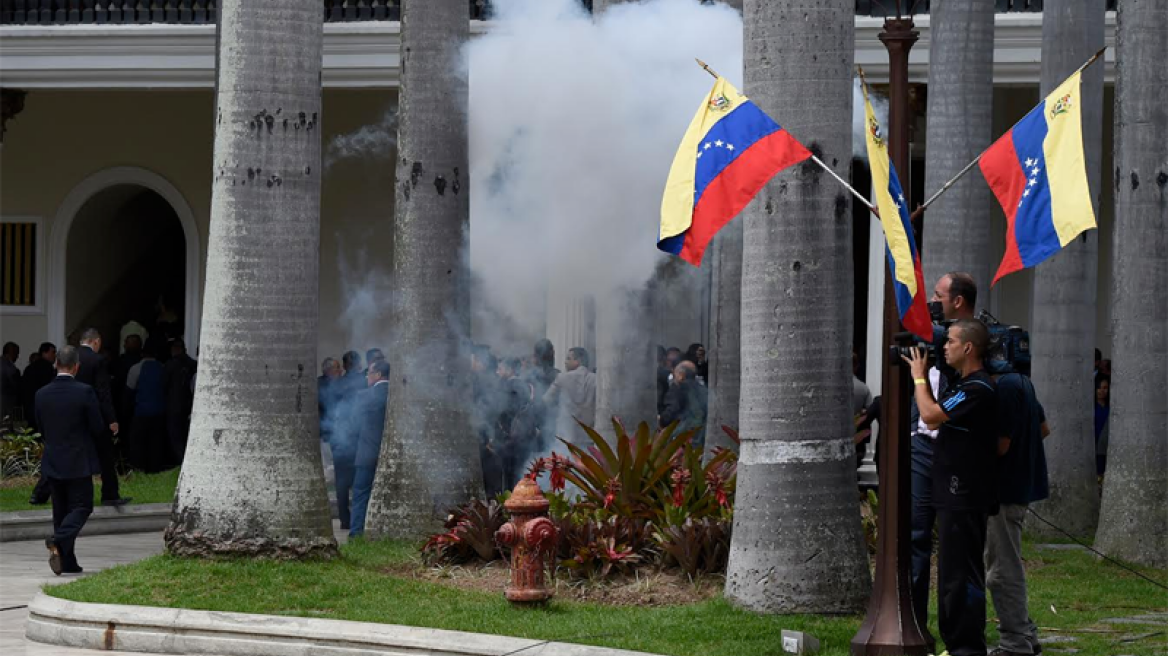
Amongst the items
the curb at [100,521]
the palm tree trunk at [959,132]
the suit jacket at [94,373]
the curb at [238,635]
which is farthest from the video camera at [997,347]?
the suit jacket at [94,373]

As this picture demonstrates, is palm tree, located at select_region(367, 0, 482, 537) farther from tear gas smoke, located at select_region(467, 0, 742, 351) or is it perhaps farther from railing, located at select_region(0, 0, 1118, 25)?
railing, located at select_region(0, 0, 1118, 25)

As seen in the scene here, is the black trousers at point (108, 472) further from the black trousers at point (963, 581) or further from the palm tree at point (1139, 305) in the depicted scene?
the black trousers at point (963, 581)

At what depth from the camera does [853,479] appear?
10.1 metres

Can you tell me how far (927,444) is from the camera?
895cm

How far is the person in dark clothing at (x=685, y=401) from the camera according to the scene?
1691cm

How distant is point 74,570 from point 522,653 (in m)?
5.28

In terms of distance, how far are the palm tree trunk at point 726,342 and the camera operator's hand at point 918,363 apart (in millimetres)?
6168

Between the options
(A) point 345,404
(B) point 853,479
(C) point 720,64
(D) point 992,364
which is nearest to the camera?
(D) point 992,364

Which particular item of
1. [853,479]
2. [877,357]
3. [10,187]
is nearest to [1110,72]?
[877,357]

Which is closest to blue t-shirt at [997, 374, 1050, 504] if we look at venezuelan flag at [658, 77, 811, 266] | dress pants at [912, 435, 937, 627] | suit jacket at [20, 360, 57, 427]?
dress pants at [912, 435, 937, 627]

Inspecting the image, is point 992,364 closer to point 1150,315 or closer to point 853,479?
point 853,479

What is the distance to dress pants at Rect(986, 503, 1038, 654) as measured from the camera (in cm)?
865

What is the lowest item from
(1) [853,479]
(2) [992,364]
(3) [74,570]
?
(3) [74,570]

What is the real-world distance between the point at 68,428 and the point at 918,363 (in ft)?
23.3
